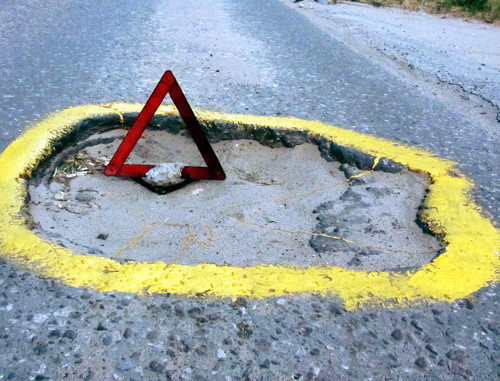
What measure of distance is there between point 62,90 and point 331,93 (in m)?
1.92

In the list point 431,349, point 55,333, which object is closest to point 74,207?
point 55,333

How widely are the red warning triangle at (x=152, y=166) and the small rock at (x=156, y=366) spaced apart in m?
1.37

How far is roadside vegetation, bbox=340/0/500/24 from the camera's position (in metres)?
8.10

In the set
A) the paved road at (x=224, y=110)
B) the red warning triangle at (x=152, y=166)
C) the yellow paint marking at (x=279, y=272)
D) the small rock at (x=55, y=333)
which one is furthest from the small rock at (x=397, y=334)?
the red warning triangle at (x=152, y=166)

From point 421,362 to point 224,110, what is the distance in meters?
2.15

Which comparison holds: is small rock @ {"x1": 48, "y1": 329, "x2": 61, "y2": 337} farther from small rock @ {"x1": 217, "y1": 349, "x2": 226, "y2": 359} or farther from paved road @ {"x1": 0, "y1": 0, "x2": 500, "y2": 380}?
small rock @ {"x1": 217, "y1": 349, "x2": 226, "y2": 359}

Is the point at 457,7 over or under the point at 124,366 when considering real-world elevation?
over

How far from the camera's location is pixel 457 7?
8.55 metres

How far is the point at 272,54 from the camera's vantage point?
4684 mm

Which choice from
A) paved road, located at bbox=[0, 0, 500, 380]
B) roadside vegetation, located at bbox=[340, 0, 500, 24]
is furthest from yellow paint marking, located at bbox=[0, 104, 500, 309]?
roadside vegetation, located at bbox=[340, 0, 500, 24]

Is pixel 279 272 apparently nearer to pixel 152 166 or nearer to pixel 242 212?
pixel 242 212

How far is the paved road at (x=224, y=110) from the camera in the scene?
4.61ft

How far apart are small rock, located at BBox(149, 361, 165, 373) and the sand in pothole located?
0.59 metres

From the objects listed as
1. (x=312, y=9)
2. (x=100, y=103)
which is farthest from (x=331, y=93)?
(x=312, y=9)
